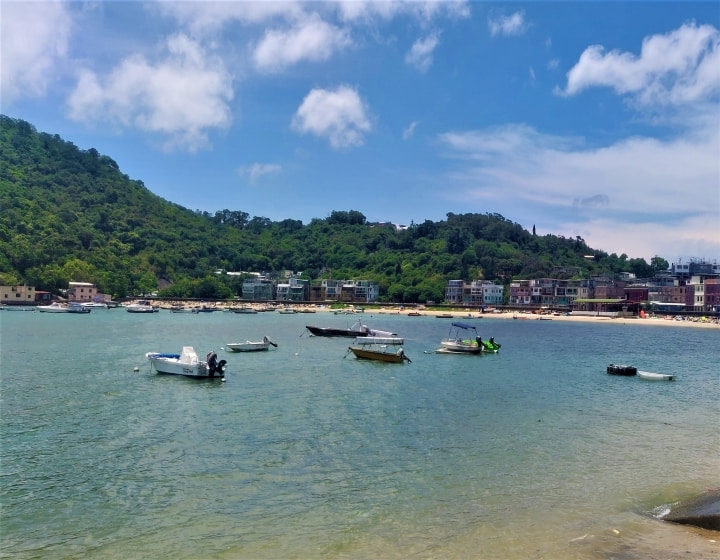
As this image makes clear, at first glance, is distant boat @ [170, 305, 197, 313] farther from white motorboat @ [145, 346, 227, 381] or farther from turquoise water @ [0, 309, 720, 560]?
white motorboat @ [145, 346, 227, 381]

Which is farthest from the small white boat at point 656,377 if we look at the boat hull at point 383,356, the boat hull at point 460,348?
the boat hull at point 383,356

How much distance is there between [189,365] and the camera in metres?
32.9

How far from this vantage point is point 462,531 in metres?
12.8

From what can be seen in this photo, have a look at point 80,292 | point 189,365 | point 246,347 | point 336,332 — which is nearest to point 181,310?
point 80,292

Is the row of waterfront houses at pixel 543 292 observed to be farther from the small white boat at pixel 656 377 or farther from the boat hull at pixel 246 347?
the boat hull at pixel 246 347

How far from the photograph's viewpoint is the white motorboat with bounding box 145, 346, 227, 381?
1283 inches

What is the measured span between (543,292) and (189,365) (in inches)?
5332

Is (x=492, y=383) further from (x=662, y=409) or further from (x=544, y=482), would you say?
(x=544, y=482)

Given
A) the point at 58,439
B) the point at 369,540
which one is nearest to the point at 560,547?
the point at 369,540

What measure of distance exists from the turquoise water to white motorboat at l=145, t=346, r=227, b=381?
697 millimetres

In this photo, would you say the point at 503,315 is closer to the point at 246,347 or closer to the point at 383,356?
the point at 246,347

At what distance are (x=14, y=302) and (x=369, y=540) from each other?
138393mm

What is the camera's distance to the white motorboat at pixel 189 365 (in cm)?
3259

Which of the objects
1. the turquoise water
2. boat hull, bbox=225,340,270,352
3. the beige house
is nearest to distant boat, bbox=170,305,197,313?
the beige house
